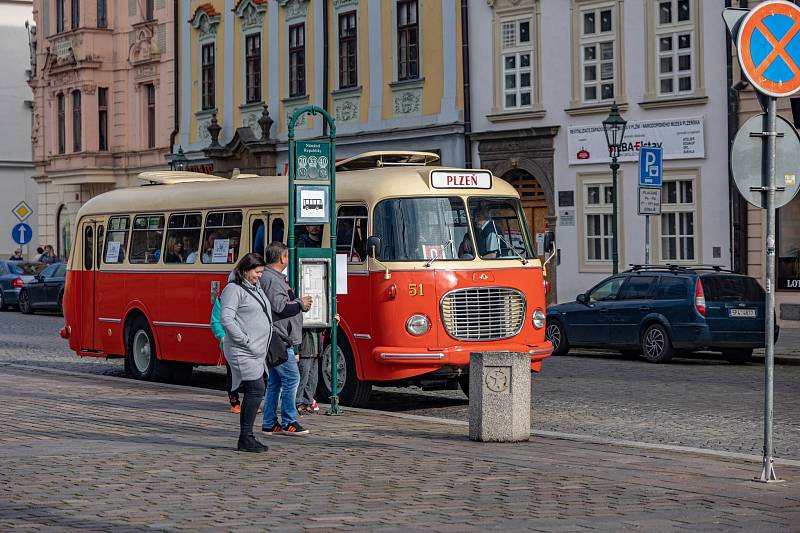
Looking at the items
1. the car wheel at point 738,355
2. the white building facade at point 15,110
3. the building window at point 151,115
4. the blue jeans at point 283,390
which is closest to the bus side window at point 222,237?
the blue jeans at point 283,390

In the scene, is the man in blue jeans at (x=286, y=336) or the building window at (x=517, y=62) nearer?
the man in blue jeans at (x=286, y=336)

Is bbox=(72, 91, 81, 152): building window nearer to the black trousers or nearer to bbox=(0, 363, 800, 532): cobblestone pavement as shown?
bbox=(0, 363, 800, 532): cobblestone pavement

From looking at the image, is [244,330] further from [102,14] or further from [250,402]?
[102,14]

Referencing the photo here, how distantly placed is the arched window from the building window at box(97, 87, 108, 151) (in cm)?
346

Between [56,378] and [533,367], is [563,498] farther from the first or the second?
[56,378]

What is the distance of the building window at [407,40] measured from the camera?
37.3 meters

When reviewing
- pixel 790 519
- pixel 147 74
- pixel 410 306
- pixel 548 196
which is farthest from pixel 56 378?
pixel 147 74

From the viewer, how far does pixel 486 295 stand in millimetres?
16672

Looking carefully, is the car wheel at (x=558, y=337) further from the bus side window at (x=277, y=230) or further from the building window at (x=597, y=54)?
the bus side window at (x=277, y=230)

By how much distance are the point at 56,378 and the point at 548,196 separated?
16.2 meters

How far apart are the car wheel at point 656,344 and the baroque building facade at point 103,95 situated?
25591mm

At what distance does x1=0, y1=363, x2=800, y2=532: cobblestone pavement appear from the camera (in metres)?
9.27

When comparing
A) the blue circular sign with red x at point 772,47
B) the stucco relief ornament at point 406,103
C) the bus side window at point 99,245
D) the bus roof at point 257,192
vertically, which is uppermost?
the stucco relief ornament at point 406,103

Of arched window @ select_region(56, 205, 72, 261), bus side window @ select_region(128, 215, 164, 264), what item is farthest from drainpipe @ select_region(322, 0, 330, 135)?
bus side window @ select_region(128, 215, 164, 264)
